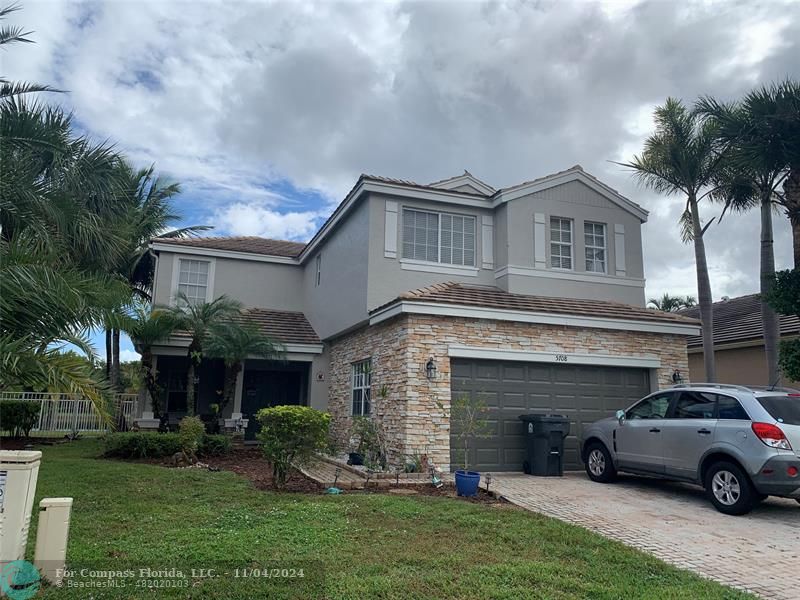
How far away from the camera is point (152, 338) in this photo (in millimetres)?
15508

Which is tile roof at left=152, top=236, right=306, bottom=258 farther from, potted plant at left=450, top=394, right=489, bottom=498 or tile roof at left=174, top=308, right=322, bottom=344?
potted plant at left=450, top=394, right=489, bottom=498

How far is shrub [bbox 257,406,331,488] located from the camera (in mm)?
9031

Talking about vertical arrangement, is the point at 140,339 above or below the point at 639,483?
above

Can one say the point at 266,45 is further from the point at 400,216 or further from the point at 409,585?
the point at 409,585

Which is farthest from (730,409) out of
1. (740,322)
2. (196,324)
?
(196,324)

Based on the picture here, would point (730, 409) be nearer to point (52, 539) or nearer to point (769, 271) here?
point (769, 271)

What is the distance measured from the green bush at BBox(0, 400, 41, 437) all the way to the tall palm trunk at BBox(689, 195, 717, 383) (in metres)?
18.2

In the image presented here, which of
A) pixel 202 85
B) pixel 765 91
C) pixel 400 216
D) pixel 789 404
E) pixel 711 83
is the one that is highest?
pixel 711 83

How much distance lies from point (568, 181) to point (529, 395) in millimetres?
5826

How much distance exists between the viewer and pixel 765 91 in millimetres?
10406

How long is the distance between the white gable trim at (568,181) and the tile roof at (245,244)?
28.3 feet

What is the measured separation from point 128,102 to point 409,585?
449 inches

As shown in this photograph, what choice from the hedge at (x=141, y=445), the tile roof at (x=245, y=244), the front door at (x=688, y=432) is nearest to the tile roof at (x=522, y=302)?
the front door at (x=688, y=432)

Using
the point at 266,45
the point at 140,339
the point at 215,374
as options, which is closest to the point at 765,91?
the point at 266,45
